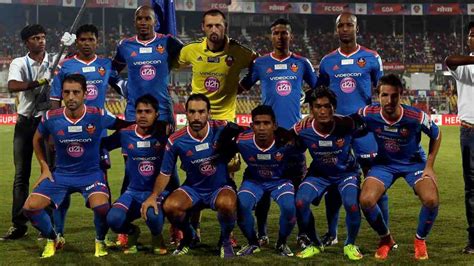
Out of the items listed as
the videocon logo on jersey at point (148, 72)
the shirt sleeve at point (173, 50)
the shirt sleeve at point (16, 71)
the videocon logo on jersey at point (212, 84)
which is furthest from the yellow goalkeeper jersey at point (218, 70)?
the shirt sleeve at point (16, 71)

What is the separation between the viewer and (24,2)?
4188cm

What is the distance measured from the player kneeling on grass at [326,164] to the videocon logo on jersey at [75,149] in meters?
2.17

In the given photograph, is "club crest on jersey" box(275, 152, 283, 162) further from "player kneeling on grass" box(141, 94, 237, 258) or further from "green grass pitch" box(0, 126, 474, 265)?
"green grass pitch" box(0, 126, 474, 265)

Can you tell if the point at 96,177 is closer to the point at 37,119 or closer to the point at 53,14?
→ the point at 37,119

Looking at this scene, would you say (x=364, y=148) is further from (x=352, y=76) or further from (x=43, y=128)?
(x=43, y=128)

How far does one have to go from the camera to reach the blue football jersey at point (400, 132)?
652 cm

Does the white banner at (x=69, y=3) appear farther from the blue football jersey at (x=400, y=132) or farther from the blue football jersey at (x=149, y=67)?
the blue football jersey at (x=400, y=132)

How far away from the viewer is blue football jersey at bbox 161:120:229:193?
261 inches

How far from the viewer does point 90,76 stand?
738 cm

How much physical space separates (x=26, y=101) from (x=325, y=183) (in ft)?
12.0

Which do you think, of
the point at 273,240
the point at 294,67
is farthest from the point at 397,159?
the point at 273,240

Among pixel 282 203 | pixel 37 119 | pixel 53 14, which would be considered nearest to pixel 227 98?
pixel 282 203

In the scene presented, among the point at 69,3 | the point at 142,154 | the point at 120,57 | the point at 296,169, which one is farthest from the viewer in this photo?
the point at 69,3

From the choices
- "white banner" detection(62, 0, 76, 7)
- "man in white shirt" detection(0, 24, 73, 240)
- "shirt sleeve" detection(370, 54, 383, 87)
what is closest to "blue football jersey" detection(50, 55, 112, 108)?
"man in white shirt" detection(0, 24, 73, 240)
